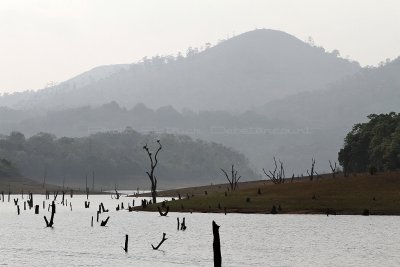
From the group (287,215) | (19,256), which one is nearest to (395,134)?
(287,215)

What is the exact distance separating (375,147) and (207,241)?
263 ft

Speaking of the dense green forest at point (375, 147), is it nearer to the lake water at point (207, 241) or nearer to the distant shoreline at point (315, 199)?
the distant shoreline at point (315, 199)

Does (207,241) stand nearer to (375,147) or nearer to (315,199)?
(315,199)

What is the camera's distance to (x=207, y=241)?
87812mm

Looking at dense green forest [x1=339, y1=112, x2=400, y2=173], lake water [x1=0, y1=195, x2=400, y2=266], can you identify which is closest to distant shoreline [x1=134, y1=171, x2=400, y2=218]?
lake water [x1=0, y1=195, x2=400, y2=266]

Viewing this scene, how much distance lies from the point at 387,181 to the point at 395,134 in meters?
28.5

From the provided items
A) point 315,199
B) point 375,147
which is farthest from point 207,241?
point 375,147

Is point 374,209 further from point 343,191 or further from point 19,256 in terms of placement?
point 19,256

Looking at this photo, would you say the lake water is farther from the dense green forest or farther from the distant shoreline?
the dense green forest

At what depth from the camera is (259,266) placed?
6588 cm

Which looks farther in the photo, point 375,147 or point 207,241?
point 375,147

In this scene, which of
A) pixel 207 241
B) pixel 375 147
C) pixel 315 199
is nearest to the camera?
pixel 207 241

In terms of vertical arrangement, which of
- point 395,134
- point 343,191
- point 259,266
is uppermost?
point 395,134

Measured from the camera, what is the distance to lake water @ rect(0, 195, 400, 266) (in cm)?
6969
